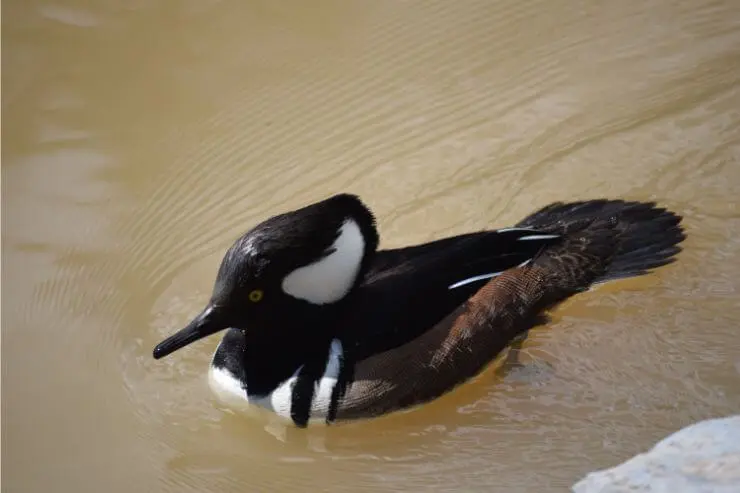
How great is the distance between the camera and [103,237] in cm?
584

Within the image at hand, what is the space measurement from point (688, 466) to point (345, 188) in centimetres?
291

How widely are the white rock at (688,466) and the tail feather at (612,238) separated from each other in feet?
4.46

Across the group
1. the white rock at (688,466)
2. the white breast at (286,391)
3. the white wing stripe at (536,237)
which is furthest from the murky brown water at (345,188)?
the white rock at (688,466)

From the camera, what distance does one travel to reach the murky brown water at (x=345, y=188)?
4711 millimetres

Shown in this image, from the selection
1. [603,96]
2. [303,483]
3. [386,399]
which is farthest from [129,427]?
[603,96]

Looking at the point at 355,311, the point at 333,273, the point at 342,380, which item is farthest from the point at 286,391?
the point at 333,273

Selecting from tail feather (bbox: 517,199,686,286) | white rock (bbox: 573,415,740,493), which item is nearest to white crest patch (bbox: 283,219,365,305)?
tail feather (bbox: 517,199,686,286)

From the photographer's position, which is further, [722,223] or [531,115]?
[531,115]

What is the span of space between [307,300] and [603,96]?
2.75m

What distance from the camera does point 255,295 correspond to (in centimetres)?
454

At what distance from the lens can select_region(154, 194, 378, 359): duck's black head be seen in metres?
4.42

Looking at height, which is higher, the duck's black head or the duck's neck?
the duck's black head

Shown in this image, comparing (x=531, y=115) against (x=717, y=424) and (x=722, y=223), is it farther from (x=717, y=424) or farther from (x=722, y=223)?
(x=717, y=424)

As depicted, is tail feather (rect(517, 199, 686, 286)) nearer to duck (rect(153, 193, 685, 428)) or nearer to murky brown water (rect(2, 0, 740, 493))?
duck (rect(153, 193, 685, 428))
